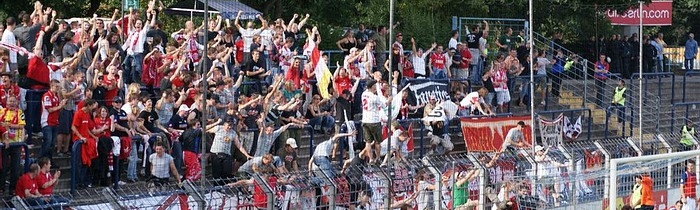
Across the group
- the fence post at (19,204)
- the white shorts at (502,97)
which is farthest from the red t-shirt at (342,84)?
the fence post at (19,204)

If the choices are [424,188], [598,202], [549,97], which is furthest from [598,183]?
[549,97]

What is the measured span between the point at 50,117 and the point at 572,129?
1302cm

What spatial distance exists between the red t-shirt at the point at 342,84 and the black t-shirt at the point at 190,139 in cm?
512

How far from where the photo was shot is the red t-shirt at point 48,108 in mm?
18688

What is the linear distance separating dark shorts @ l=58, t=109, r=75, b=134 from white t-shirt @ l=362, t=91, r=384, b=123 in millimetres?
5414

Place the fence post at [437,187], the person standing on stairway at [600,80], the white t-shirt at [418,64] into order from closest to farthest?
the fence post at [437,187], the white t-shirt at [418,64], the person standing on stairway at [600,80]

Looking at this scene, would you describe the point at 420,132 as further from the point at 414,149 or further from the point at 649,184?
the point at 649,184

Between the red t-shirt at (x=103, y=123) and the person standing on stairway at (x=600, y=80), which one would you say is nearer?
the red t-shirt at (x=103, y=123)

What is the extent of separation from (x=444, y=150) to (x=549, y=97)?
6.70 m

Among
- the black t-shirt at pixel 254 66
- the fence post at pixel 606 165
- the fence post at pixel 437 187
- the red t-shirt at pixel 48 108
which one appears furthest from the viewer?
the black t-shirt at pixel 254 66

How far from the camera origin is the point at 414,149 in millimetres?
24531

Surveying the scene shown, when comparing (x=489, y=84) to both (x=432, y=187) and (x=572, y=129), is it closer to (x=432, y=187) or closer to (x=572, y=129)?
(x=572, y=129)

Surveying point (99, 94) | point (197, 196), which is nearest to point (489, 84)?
point (99, 94)

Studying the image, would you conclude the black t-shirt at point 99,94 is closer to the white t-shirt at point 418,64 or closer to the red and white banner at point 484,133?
the red and white banner at point 484,133
